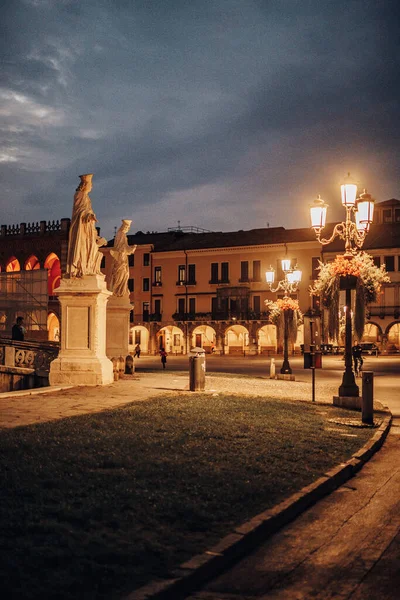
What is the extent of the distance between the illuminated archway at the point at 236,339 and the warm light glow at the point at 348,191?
5828 centimetres

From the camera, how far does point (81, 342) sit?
55.7 feet

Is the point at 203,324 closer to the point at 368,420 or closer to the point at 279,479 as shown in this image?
the point at 368,420

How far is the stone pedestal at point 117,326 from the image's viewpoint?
81.4ft

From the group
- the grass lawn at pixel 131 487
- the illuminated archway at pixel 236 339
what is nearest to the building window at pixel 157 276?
the illuminated archway at pixel 236 339

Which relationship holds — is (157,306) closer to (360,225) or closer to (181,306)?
(181,306)

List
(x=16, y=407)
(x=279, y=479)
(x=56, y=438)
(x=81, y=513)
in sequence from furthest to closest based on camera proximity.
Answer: (x=16, y=407)
(x=56, y=438)
(x=279, y=479)
(x=81, y=513)

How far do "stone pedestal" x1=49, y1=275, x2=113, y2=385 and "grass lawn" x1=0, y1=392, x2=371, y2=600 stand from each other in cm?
554

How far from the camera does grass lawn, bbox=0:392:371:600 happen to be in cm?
438

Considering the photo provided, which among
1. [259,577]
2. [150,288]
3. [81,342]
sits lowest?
[259,577]

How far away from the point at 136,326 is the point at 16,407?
69017 mm

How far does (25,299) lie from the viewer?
49.2m

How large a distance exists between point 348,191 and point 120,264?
1031cm

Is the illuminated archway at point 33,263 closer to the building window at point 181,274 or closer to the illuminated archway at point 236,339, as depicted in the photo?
the building window at point 181,274

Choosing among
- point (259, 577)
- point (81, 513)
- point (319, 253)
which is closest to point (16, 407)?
point (81, 513)
